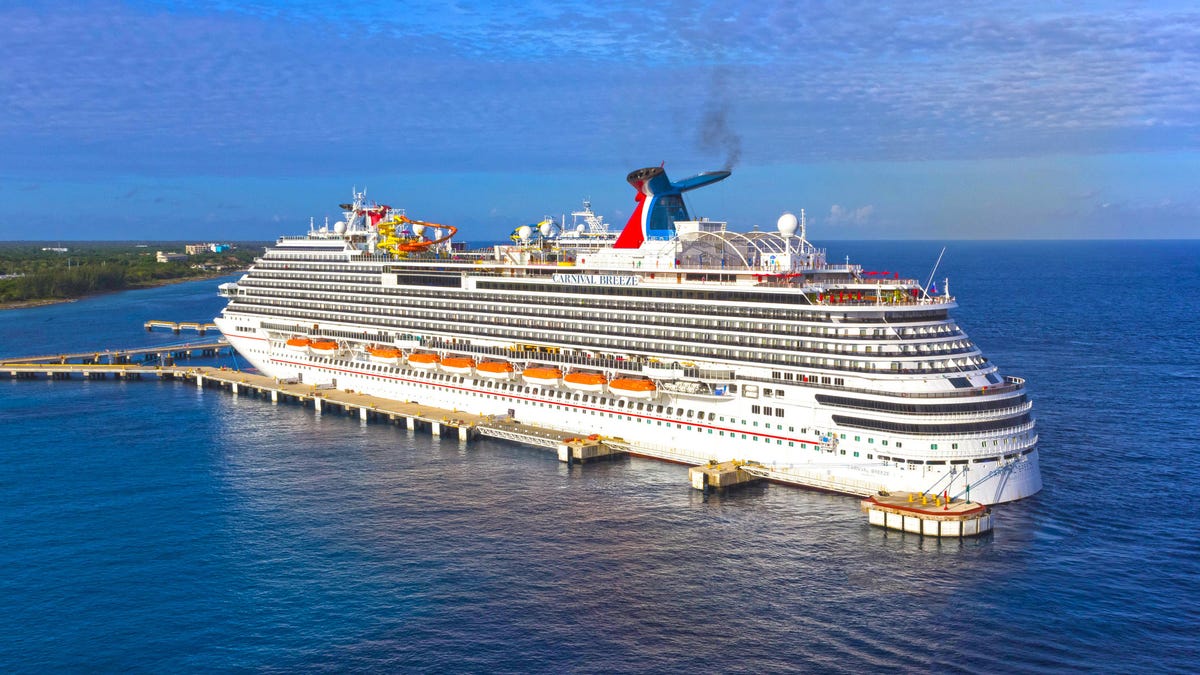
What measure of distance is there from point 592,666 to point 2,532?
3854cm

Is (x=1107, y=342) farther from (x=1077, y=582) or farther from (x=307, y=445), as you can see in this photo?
(x=307, y=445)

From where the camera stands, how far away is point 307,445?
253ft

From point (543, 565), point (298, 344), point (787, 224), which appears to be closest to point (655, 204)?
point (787, 224)

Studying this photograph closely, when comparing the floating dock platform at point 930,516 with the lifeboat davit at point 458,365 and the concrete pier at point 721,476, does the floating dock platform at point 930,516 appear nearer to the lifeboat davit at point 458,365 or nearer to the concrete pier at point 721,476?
the concrete pier at point 721,476

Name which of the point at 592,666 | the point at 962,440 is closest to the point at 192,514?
the point at 592,666

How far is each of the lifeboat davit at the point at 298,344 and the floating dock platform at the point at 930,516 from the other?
64992mm

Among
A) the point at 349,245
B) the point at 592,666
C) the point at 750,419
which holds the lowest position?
the point at 592,666

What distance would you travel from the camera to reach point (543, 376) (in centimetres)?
7712

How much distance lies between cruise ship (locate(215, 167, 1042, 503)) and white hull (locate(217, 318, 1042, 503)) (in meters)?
0.13

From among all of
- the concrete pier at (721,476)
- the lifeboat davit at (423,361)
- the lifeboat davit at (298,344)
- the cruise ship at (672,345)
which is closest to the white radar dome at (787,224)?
the cruise ship at (672,345)

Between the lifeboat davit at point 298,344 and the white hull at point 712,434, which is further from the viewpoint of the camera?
the lifeboat davit at point 298,344

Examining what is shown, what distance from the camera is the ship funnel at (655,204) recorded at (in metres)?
78.2

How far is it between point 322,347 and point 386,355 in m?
10.5

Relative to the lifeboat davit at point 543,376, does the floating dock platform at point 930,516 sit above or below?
below
